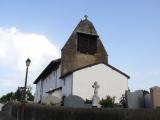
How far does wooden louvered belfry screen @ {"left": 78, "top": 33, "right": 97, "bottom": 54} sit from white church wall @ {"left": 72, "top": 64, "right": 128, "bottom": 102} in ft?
16.8

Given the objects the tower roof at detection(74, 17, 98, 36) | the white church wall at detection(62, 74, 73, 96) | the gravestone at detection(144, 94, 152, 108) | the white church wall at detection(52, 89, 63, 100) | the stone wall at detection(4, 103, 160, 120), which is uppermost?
the tower roof at detection(74, 17, 98, 36)

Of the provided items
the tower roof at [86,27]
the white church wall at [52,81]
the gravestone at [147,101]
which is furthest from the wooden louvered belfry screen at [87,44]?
the gravestone at [147,101]

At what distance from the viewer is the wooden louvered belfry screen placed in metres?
38.9

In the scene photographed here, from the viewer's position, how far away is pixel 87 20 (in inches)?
1608

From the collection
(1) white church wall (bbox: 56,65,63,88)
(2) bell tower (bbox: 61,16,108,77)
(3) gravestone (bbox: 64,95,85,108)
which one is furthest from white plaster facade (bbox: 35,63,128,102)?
(3) gravestone (bbox: 64,95,85,108)

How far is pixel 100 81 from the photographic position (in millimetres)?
33969

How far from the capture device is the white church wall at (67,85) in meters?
33.5

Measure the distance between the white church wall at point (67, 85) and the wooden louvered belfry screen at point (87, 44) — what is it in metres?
5.24

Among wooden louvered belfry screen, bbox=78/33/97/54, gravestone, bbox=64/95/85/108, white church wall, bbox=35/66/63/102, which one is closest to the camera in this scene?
gravestone, bbox=64/95/85/108

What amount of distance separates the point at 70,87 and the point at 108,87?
4.52 meters

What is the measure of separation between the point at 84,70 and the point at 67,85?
2840 mm

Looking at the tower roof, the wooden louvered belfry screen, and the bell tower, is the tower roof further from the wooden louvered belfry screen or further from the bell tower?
Result: the wooden louvered belfry screen

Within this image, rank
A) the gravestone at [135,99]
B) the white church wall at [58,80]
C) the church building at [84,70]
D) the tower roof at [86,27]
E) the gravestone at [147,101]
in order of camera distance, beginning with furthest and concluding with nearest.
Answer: the tower roof at [86,27]
the white church wall at [58,80]
the church building at [84,70]
the gravestone at [135,99]
the gravestone at [147,101]

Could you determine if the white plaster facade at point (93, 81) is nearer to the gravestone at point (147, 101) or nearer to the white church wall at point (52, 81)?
the white church wall at point (52, 81)
